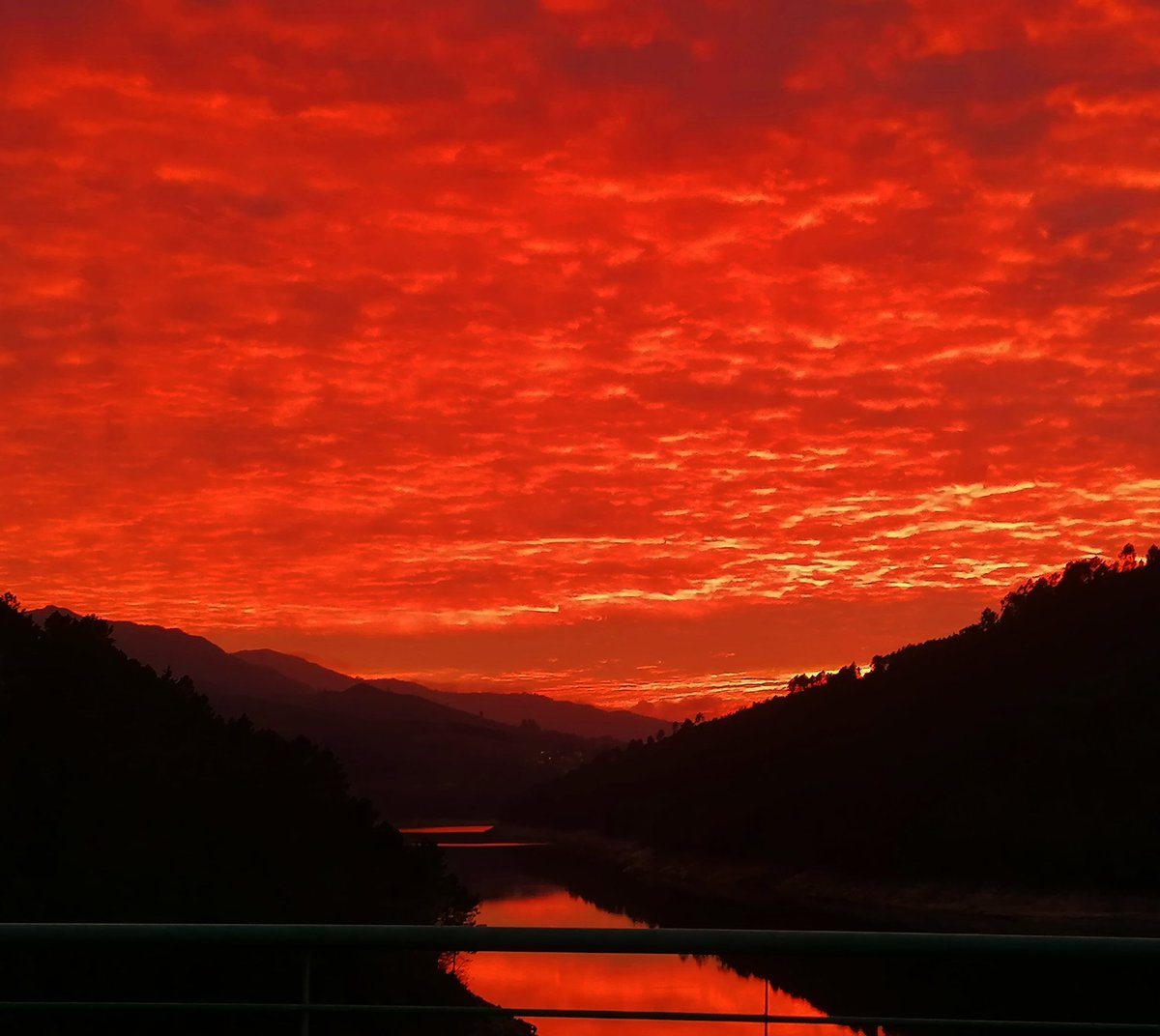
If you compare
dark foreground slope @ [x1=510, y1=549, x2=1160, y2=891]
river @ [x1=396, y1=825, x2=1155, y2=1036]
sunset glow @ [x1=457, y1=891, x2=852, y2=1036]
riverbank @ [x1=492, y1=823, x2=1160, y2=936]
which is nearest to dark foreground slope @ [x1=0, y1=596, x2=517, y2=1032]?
sunset glow @ [x1=457, y1=891, x2=852, y2=1036]

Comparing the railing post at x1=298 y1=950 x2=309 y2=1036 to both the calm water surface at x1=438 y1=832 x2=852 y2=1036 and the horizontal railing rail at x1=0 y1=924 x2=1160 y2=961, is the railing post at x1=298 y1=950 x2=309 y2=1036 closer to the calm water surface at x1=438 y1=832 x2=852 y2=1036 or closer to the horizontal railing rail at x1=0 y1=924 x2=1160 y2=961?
the horizontal railing rail at x1=0 y1=924 x2=1160 y2=961

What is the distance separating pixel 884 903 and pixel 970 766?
18.7 m

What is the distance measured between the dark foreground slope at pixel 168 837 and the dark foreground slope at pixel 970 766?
36.6m

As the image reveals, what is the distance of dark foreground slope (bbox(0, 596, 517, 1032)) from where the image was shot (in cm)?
2918

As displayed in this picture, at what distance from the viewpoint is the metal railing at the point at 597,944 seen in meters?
4.26

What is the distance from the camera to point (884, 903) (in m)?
87.6

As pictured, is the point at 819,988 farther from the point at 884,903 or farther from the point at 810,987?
the point at 884,903

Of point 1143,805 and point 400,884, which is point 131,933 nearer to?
point 400,884

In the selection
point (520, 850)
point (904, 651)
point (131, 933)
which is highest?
point (904, 651)

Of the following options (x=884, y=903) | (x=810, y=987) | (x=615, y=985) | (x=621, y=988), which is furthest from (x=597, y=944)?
(x=884, y=903)

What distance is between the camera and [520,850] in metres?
166

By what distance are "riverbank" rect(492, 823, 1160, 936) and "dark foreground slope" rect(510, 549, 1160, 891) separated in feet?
3.35

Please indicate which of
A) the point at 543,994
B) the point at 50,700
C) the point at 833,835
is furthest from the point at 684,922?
the point at 543,994

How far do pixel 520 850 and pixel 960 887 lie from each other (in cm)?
8816
